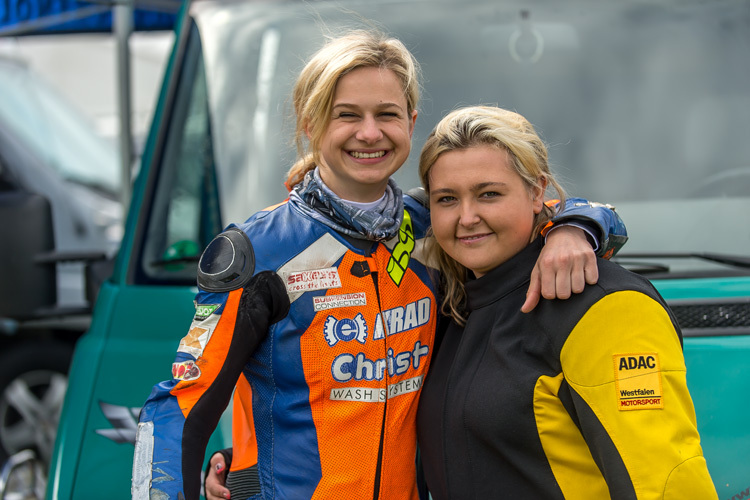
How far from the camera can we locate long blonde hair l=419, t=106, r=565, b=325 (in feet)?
5.90

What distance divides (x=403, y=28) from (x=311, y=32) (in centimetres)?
33

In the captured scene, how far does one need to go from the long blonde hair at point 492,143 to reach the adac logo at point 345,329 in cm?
24

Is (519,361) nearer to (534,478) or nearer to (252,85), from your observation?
(534,478)

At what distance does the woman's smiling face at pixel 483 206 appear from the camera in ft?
5.91

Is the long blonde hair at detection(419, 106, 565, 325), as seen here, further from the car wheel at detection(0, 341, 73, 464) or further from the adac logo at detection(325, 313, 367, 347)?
the car wheel at detection(0, 341, 73, 464)

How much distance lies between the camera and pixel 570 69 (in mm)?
2936

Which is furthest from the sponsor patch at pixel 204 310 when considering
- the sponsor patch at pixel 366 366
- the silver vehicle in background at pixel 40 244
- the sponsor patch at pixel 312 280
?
the silver vehicle in background at pixel 40 244

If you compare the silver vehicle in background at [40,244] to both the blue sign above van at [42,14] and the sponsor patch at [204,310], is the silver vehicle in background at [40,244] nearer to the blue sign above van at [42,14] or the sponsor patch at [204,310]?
the blue sign above van at [42,14]

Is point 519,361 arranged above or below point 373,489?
above

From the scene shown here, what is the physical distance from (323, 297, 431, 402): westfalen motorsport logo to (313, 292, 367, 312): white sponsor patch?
0.03 m

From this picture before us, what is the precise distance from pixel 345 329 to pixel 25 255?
3845mm

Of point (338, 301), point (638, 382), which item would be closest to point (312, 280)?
point (338, 301)

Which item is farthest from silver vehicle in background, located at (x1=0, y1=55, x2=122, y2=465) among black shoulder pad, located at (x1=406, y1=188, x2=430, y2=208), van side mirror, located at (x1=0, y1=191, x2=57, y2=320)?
black shoulder pad, located at (x1=406, y1=188, x2=430, y2=208)

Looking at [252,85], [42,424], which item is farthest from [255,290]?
[42,424]
